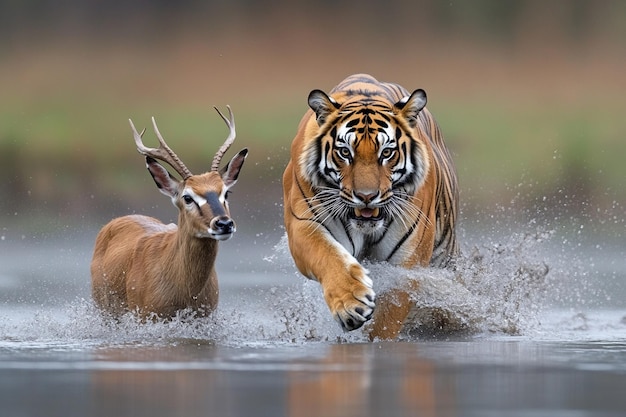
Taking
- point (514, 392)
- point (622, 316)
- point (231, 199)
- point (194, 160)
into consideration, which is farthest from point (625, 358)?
point (194, 160)

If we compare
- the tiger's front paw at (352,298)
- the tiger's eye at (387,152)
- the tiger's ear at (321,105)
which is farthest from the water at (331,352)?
the tiger's ear at (321,105)

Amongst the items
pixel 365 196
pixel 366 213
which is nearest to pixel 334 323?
pixel 366 213

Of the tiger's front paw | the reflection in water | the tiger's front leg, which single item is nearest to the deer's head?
the tiger's front leg

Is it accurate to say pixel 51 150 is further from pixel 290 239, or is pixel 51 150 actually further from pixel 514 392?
pixel 514 392

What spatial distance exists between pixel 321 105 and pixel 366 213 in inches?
29.4

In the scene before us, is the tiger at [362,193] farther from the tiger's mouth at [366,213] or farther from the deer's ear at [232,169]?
the deer's ear at [232,169]

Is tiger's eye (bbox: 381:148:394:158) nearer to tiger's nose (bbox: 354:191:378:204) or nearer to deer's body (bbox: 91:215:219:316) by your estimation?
tiger's nose (bbox: 354:191:378:204)

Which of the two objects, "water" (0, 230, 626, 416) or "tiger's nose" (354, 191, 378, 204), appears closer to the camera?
"water" (0, 230, 626, 416)

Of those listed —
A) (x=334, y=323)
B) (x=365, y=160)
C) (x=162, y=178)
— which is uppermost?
(x=162, y=178)

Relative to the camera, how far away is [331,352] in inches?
371

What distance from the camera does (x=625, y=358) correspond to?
905 cm

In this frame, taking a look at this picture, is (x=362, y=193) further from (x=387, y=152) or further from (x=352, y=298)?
(x=352, y=298)

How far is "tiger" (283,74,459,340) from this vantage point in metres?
10.2

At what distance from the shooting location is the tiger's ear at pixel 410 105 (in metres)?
10.6
